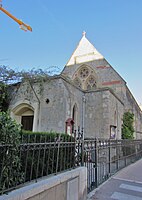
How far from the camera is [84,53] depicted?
22641mm

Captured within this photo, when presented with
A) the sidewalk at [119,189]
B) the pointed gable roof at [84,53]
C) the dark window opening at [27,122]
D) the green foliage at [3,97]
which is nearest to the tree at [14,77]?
the green foliage at [3,97]

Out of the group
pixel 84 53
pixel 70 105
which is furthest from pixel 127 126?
pixel 84 53

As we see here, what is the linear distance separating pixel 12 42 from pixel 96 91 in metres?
6.83

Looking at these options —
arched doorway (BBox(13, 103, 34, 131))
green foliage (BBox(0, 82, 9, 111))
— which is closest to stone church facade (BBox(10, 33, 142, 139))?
arched doorway (BBox(13, 103, 34, 131))

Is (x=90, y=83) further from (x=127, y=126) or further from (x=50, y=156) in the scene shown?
(x=50, y=156)

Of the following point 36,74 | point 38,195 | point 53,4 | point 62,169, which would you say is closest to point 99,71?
point 36,74

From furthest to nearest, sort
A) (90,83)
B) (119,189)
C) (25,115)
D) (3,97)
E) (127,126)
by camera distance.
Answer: (90,83)
(127,126)
(25,115)
(3,97)
(119,189)

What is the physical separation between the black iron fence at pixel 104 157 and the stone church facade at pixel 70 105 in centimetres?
302

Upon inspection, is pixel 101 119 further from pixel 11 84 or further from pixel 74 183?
pixel 74 183

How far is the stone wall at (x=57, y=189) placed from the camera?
8.11ft

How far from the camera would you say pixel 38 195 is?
271 centimetres

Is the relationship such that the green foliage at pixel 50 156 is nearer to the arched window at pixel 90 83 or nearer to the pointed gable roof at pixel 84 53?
the arched window at pixel 90 83

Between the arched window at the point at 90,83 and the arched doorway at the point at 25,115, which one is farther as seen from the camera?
the arched window at the point at 90,83

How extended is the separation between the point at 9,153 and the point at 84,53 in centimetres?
2132
